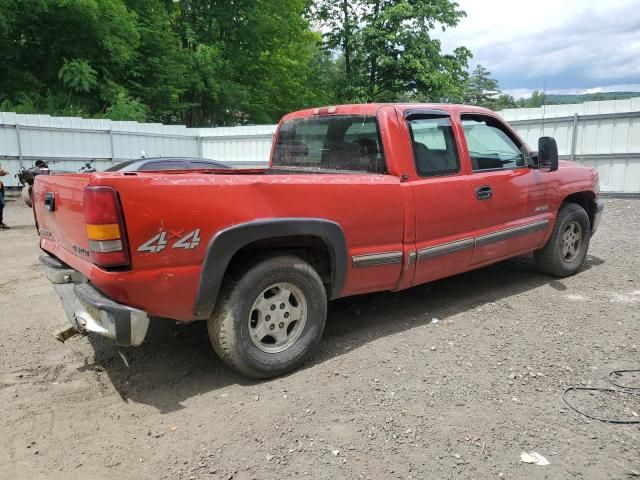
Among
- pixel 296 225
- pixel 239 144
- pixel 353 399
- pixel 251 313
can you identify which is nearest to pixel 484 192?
pixel 296 225

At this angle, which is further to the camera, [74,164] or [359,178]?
[74,164]

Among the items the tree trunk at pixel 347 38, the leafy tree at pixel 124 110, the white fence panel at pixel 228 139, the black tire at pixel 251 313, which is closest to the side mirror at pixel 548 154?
the black tire at pixel 251 313

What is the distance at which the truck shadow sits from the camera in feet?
11.5

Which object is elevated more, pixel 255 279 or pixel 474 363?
pixel 255 279

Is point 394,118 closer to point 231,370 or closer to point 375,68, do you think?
point 231,370

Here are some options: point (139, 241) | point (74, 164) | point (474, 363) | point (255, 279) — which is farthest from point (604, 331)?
point (74, 164)

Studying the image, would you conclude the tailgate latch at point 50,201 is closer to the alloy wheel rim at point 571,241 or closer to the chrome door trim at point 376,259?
the chrome door trim at point 376,259

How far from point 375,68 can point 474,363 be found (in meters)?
22.6

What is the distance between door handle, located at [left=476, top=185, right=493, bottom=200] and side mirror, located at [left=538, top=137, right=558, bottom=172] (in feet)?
2.90

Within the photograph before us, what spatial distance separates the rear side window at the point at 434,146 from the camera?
4266 mm

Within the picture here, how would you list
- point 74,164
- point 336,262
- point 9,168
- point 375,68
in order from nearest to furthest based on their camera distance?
point 336,262 < point 9,168 < point 74,164 < point 375,68

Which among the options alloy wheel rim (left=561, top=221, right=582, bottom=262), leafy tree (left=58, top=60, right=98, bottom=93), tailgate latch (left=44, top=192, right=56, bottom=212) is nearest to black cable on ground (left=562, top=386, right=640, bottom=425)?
alloy wheel rim (left=561, top=221, right=582, bottom=262)

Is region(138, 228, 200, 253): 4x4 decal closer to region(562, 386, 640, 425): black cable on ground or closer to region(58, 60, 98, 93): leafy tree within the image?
region(562, 386, 640, 425): black cable on ground

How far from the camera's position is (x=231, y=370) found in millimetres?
3695
